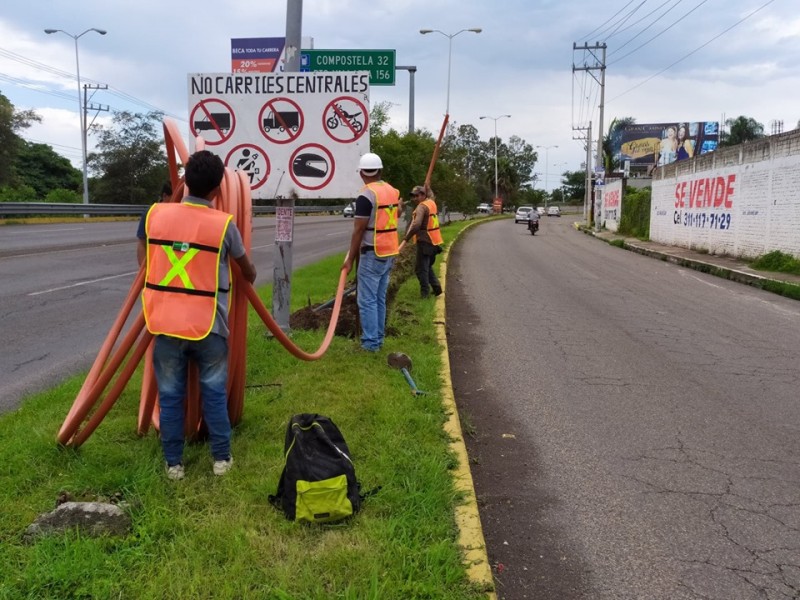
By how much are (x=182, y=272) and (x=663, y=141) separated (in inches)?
3244

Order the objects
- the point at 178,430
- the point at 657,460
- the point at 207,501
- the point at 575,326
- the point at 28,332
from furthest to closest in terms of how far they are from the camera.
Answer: the point at 575,326 < the point at 28,332 < the point at 657,460 < the point at 178,430 < the point at 207,501

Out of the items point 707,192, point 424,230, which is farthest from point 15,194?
point 424,230

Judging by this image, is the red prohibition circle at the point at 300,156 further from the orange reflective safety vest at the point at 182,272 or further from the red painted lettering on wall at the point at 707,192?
the red painted lettering on wall at the point at 707,192

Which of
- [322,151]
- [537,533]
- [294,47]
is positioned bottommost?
[537,533]

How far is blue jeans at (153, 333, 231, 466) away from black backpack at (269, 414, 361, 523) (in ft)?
1.63

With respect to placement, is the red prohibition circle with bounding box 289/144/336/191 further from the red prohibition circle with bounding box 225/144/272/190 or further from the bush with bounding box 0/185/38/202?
the bush with bounding box 0/185/38/202

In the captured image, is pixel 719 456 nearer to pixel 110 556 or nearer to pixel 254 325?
pixel 110 556

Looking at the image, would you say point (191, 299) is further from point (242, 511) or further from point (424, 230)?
point (424, 230)

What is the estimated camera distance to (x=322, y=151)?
689cm

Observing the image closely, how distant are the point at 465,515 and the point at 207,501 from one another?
1312 millimetres

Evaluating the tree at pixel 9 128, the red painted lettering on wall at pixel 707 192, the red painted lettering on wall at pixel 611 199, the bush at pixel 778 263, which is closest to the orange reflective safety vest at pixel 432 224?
the bush at pixel 778 263

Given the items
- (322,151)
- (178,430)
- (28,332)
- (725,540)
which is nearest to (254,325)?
(322,151)

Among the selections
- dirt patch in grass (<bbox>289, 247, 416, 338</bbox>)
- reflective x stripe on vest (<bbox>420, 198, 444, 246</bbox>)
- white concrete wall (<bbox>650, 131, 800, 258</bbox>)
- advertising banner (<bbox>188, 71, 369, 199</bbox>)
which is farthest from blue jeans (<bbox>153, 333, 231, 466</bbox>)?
white concrete wall (<bbox>650, 131, 800, 258</bbox>)

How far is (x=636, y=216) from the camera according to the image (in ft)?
99.6
